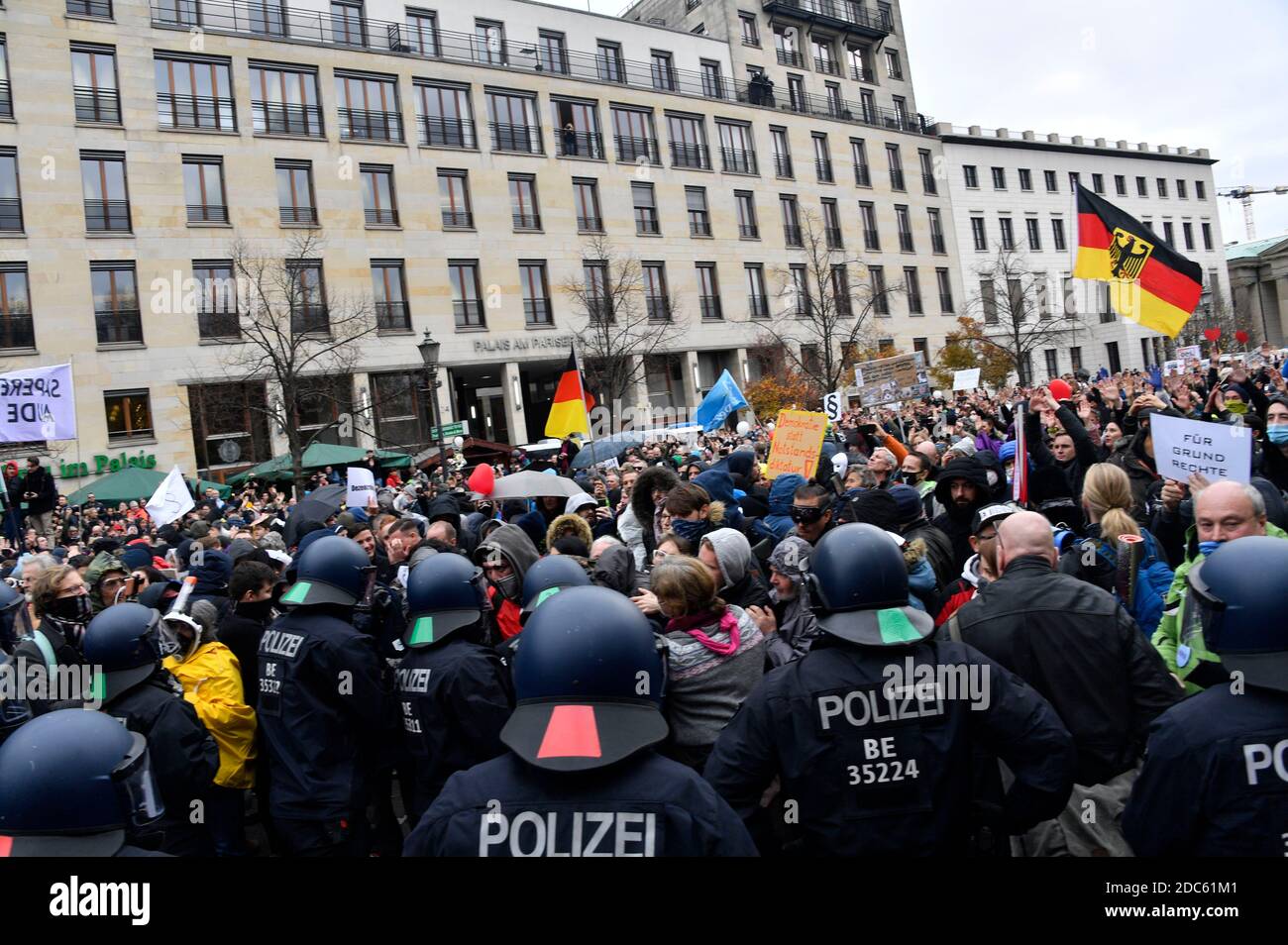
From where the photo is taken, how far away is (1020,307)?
4847cm

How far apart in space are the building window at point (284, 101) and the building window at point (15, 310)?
8.73 meters

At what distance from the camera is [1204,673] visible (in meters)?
3.13

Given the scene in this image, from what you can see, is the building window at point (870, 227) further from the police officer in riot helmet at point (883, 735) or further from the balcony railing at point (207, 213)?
the police officer in riot helmet at point (883, 735)

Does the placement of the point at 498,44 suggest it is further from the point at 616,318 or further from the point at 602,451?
the point at 602,451

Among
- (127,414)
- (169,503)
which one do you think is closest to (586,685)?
(169,503)

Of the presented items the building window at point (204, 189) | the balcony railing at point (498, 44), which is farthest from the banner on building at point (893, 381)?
the balcony railing at point (498, 44)

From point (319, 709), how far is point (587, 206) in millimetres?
35527

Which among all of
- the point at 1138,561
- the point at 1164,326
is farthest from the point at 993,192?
the point at 1138,561

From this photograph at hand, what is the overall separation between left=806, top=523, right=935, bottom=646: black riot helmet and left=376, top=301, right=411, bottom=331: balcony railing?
31.4m

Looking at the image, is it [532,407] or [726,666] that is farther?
[532,407]

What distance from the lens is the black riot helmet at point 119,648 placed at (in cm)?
362
